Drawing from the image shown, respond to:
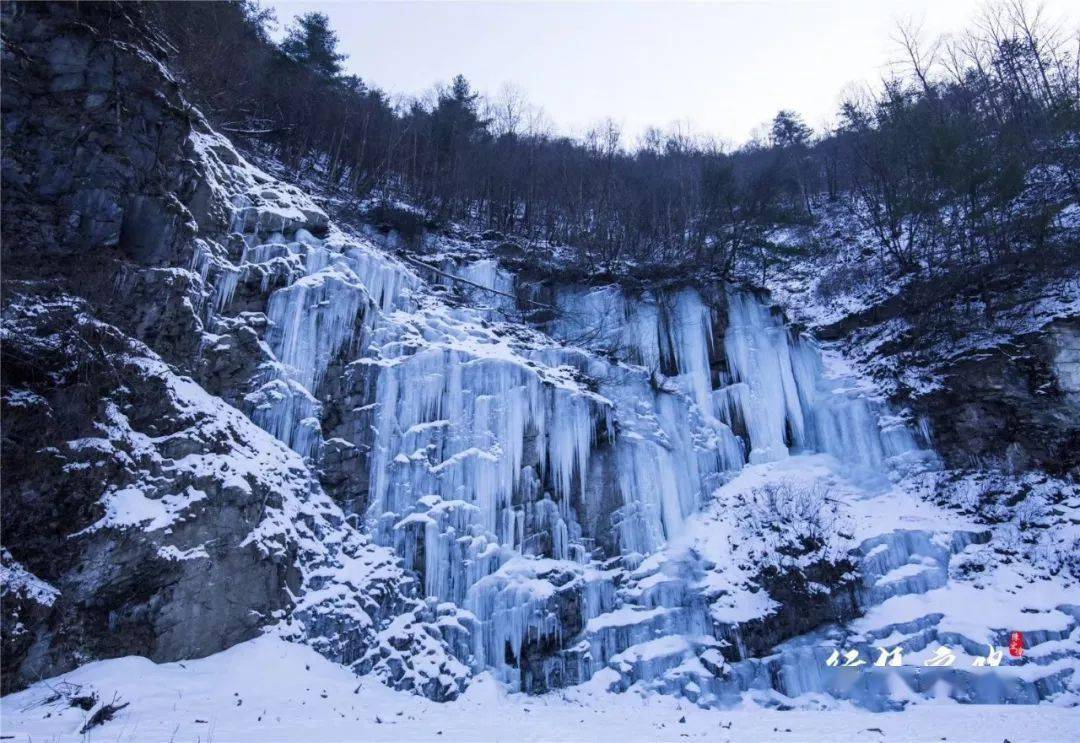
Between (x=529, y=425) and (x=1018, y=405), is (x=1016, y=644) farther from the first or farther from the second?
(x=529, y=425)

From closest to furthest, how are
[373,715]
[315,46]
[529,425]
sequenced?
1. [373,715]
2. [529,425]
3. [315,46]

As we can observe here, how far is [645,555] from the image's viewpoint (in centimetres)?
1169

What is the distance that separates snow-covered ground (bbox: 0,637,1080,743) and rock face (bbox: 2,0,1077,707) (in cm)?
42

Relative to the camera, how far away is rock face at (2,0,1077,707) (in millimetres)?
7848

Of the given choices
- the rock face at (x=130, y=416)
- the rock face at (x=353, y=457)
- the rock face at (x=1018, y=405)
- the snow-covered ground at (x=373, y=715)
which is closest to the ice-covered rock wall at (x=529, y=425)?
the rock face at (x=353, y=457)

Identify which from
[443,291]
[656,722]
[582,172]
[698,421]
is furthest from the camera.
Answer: [582,172]

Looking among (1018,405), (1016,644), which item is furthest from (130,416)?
(1018,405)

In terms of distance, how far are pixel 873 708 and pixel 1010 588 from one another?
3.58 meters

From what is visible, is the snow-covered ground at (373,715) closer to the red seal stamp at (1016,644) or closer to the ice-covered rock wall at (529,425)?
the red seal stamp at (1016,644)

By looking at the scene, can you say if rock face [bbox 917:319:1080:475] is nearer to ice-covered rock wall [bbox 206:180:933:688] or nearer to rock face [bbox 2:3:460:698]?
ice-covered rock wall [bbox 206:180:933:688]

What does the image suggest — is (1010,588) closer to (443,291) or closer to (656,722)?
(656,722)

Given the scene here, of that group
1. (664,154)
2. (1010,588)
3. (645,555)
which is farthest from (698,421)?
(664,154)

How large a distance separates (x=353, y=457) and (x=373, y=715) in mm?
4846

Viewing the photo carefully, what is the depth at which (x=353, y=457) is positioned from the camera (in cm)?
1128
